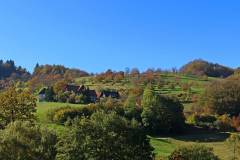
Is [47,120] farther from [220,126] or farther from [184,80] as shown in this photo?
[184,80]

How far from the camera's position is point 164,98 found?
10519 centimetres

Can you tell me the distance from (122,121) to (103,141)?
12.0 feet

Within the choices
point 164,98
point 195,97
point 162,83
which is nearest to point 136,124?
point 164,98

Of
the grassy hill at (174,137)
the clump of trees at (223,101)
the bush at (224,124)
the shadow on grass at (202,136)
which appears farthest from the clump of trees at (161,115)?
the clump of trees at (223,101)

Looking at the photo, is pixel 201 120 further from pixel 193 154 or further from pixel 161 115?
pixel 193 154

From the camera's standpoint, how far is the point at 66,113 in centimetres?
9812

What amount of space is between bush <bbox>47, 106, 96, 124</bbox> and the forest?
18cm

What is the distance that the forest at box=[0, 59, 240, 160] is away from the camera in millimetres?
52188

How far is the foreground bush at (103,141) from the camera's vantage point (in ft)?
167

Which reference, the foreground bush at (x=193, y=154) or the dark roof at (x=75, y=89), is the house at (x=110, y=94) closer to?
the dark roof at (x=75, y=89)

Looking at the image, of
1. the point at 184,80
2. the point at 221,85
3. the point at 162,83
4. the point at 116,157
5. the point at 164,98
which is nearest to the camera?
the point at 116,157

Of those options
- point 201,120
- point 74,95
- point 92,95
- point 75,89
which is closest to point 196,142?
point 201,120

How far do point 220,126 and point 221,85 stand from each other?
2357cm

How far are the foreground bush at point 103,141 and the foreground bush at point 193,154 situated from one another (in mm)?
2967
